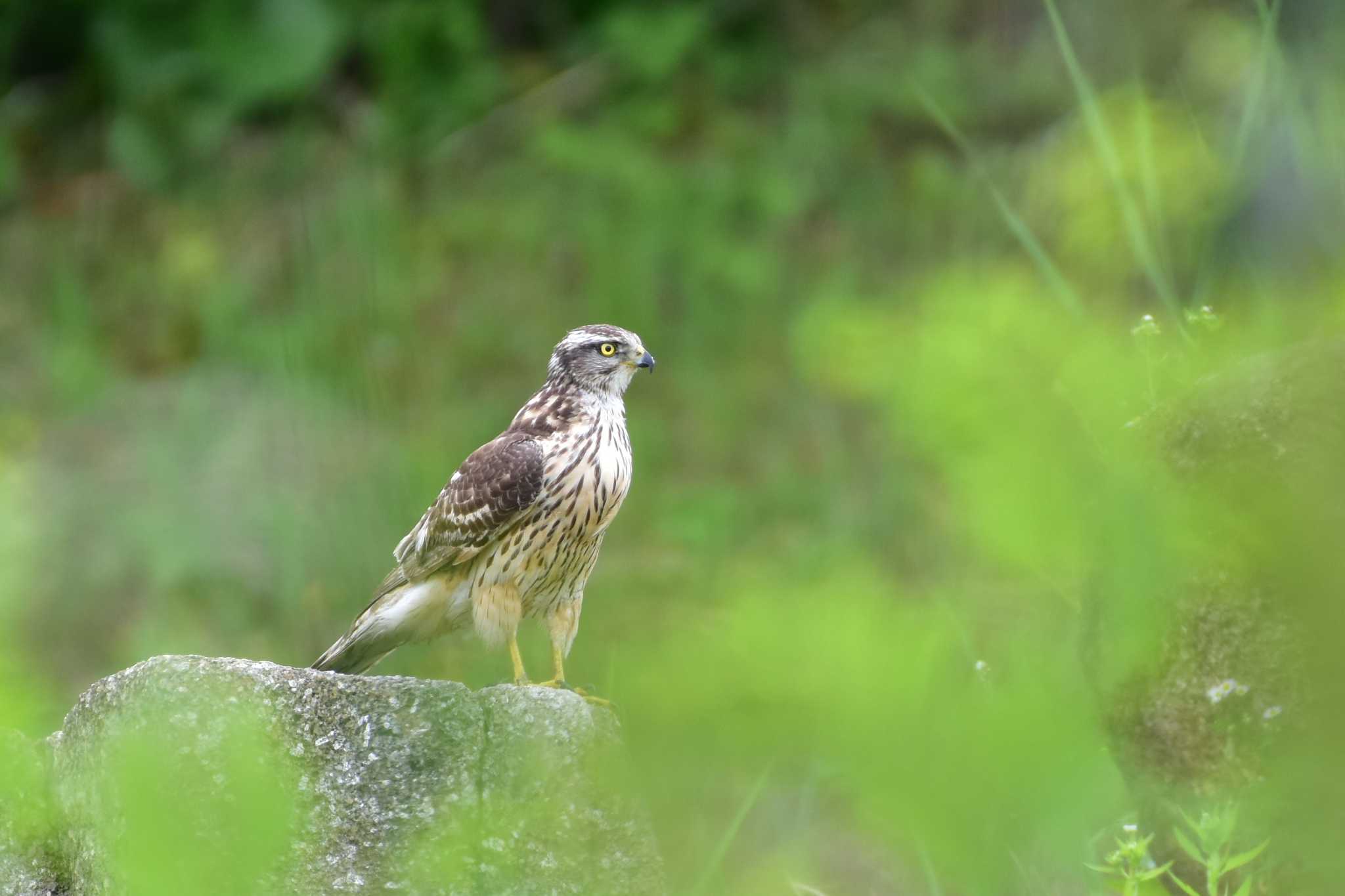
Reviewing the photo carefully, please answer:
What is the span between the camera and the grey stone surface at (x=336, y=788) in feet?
2.36

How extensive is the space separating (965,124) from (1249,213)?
17.3 feet

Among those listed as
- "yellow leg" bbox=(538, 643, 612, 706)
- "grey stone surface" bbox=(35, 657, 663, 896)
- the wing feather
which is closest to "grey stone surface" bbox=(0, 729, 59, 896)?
"grey stone surface" bbox=(35, 657, 663, 896)

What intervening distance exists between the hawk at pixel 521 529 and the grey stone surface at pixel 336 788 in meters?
0.88

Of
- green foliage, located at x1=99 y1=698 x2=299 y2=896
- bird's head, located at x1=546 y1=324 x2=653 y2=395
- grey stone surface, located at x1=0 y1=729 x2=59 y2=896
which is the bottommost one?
grey stone surface, located at x1=0 y1=729 x2=59 y2=896

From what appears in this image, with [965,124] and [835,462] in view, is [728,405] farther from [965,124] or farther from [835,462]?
[965,124]

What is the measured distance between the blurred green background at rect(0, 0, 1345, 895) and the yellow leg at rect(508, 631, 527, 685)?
183 millimetres

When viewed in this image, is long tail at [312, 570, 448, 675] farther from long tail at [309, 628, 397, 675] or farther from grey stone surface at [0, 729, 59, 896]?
grey stone surface at [0, 729, 59, 896]

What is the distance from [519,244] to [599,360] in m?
3.64

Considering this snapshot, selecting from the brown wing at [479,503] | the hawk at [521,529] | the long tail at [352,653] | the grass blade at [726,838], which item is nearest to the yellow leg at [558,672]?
the hawk at [521,529]

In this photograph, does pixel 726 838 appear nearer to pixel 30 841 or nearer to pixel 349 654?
pixel 30 841

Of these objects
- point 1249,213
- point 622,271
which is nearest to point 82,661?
point 622,271

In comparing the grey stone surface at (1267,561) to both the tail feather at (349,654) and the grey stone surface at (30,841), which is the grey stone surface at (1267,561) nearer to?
the grey stone surface at (30,841)

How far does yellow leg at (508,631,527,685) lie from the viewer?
99.3 inches

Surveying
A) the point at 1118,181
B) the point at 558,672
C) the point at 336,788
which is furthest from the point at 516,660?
the point at 1118,181
